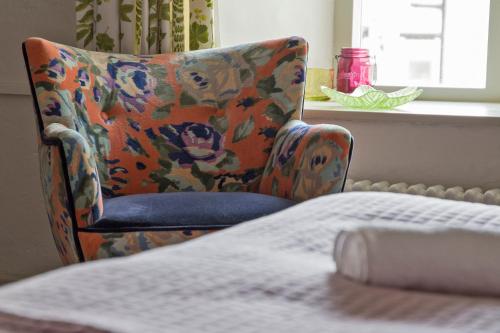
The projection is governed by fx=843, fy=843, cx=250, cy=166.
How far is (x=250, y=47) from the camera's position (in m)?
2.62

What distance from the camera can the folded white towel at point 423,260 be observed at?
0.78 m

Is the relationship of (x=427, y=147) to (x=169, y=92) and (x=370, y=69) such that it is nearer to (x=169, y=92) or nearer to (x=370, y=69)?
(x=370, y=69)

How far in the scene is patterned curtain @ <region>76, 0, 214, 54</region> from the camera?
9.34 feet

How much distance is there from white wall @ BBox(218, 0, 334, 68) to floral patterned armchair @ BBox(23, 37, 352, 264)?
16.9 inches

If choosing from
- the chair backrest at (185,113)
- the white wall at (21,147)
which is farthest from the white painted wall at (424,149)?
Answer: the white wall at (21,147)

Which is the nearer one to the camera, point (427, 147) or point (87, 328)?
point (87, 328)

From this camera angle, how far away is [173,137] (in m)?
2.52

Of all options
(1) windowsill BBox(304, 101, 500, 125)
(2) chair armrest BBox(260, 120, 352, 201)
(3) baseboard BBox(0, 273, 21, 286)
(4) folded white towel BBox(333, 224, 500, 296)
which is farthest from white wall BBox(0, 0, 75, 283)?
(4) folded white towel BBox(333, 224, 500, 296)

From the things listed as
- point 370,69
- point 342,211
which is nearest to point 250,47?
point 370,69

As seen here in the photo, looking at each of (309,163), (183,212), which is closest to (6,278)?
(183,212)

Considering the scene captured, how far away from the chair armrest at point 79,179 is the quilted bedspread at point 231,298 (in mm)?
1173

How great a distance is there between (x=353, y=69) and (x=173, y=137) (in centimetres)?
94

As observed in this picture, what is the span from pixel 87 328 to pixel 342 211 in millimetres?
484

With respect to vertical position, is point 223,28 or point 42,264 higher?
point 223,28
